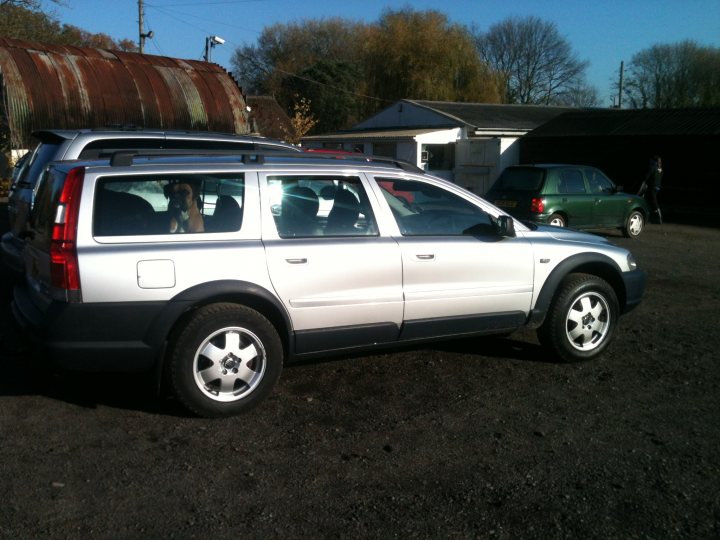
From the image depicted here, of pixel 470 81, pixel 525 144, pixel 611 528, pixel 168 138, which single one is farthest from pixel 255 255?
pixel 470 81

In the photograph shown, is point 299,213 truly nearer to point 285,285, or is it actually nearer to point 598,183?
point 285,285

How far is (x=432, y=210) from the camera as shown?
600 cm

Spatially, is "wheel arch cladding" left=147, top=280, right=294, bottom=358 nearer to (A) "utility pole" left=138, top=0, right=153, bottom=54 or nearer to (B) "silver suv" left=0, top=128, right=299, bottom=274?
(B) "silver suv" left=0, top=128, right=299, bottom=274

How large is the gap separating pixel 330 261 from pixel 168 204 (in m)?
1.15

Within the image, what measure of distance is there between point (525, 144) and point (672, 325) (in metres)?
23.3

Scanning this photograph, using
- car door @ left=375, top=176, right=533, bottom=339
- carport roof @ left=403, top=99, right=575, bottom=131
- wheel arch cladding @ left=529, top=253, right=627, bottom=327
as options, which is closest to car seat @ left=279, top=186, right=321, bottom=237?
car door @ left=375, top=176, right=533, bottom=339

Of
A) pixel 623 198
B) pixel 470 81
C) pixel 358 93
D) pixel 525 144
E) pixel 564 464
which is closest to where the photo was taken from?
pixel 564 464

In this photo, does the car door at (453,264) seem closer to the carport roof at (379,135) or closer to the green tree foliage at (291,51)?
the carport roof at (379,135)

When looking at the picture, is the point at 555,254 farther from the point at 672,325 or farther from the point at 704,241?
the point at 704,241

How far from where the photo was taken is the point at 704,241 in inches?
654

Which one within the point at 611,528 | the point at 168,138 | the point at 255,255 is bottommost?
the point at 611,528

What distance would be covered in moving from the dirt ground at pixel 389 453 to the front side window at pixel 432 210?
115cm

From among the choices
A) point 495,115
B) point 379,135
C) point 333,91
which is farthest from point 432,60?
point 379,135

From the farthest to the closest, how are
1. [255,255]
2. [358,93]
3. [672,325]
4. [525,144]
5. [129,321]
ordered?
[358,93] < [525,144] < [672,325] < [255,255] < [129,321]
